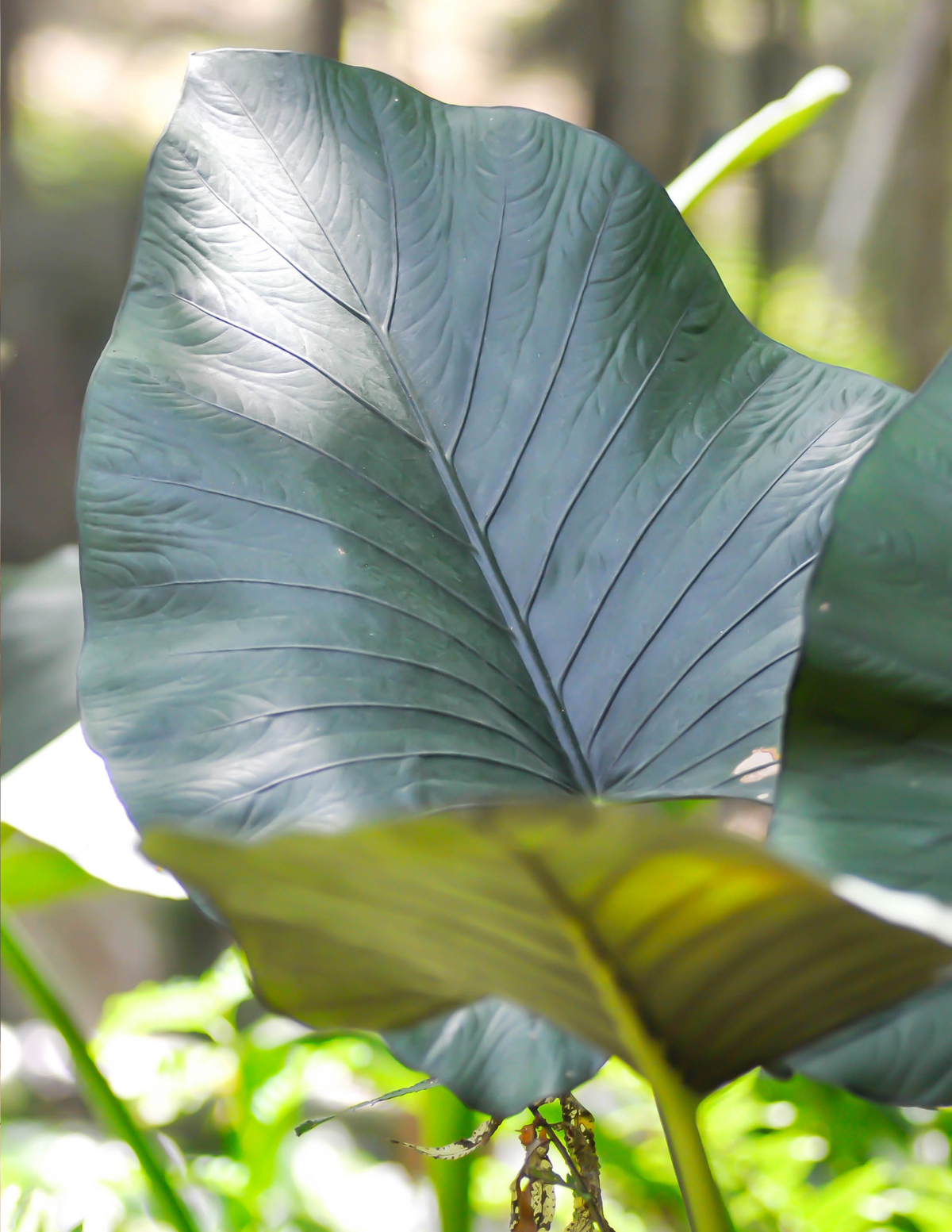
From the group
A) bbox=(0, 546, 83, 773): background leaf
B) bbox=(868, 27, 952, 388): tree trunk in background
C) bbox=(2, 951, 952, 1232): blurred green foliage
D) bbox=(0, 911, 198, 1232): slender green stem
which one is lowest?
bbox=(2, 951, 952, 1232): blurred green foliage

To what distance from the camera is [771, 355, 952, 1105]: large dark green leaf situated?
29 cm

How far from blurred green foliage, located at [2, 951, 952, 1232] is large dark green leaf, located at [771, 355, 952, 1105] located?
501 mm

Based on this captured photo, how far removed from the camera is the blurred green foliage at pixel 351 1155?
2.57 ft

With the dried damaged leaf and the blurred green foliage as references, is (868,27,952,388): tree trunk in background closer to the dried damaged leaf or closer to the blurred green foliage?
the blurred green foliage

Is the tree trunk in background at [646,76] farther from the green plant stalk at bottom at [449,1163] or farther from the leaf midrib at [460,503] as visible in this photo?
the green plant stalk at bottom at [449,1163]

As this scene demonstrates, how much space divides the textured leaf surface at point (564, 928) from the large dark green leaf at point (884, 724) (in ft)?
0.20

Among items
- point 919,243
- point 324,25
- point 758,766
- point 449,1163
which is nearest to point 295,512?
point 758,766

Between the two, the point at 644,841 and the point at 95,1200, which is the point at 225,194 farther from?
the point at 95,1200

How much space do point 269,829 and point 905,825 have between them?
0.79 feet

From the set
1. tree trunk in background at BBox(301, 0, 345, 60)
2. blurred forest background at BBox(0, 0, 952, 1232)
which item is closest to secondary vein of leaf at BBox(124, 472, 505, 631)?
blurred forest background at BBox(0, 0, 952, 1232)

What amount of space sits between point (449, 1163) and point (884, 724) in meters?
0.52

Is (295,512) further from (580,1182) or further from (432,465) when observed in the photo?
(580,1182)

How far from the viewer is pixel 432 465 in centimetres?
50

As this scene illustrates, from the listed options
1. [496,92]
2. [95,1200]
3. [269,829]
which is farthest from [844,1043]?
[496,92]
